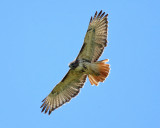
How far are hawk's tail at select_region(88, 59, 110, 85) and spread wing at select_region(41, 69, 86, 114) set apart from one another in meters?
0.71

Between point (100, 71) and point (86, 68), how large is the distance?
510 mm

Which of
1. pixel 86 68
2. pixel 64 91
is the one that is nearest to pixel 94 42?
pixel 86 68

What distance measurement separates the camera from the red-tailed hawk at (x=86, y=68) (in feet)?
43.0

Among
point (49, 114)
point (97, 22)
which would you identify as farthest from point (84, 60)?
point (49, 114)

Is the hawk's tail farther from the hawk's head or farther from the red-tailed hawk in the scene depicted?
the hawk's head

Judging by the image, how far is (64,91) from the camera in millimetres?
14031

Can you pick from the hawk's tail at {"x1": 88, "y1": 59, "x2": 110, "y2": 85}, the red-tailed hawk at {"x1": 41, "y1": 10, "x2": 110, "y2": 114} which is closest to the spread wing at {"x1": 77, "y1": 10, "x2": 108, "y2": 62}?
the red-tailed hawk at {"x1": 41, "y1": 10, "x2": 110, "y2": 114}

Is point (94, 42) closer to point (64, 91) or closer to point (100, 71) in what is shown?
point (100, 71)

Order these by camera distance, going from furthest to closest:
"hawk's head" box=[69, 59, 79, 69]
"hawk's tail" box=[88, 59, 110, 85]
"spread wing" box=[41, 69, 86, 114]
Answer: "spread wing" box=[41, 69, 86, 114] → "hawk's head" box=[69, 59, 79, 69] → "hawk's tail" box=[88, 59, 110, 85]

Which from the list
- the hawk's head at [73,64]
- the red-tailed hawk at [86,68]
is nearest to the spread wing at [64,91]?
the red-tailed hawk at [86,68]

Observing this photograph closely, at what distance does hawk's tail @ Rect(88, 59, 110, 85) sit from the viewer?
42.5 feet

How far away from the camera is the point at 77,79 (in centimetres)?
1386

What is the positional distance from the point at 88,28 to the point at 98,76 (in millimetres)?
1735

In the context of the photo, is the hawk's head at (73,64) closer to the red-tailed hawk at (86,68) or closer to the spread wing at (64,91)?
the red-tailed hawk at (86,68)
